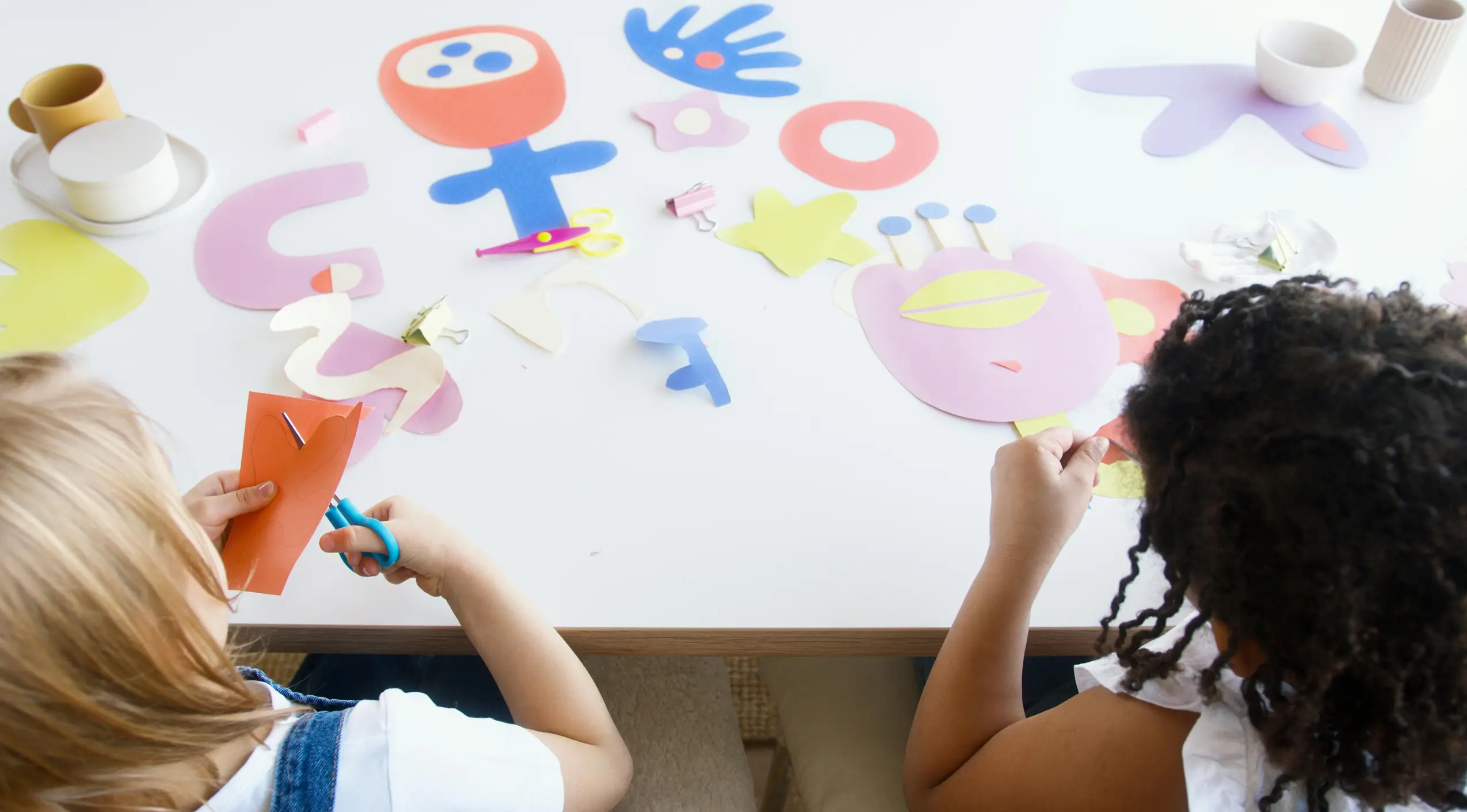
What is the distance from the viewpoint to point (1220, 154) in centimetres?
104

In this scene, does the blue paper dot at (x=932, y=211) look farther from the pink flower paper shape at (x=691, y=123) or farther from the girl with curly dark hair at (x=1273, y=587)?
the girl with curly dark hair at (x=1273, y=587)

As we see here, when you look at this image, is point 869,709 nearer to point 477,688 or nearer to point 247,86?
point 477,688

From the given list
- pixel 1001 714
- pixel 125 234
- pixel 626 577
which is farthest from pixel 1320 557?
pixel 125 234

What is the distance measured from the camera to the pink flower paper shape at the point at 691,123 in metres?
1.04

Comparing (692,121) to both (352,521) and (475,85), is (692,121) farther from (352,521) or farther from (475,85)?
(352,521)

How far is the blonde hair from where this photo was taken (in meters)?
0.48

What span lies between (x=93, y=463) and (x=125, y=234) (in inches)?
19.9

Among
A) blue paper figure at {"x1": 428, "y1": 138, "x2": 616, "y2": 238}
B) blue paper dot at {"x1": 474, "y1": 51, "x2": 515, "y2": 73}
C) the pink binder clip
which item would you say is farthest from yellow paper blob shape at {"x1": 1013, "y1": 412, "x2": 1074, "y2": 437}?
blue paper dot at {"x1": 474, "y1": 51, "x2": 515, "y2": 73}

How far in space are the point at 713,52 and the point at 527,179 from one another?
279mm

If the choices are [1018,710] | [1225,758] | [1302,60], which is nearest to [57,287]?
[1018,710]

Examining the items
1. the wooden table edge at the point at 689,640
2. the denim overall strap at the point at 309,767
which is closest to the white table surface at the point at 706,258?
the wooden table edge at the point at 689,640

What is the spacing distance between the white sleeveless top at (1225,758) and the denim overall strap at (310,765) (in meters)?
0.47

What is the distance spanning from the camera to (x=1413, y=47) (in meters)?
1.07

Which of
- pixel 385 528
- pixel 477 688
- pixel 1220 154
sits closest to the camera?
pixel 385 528
